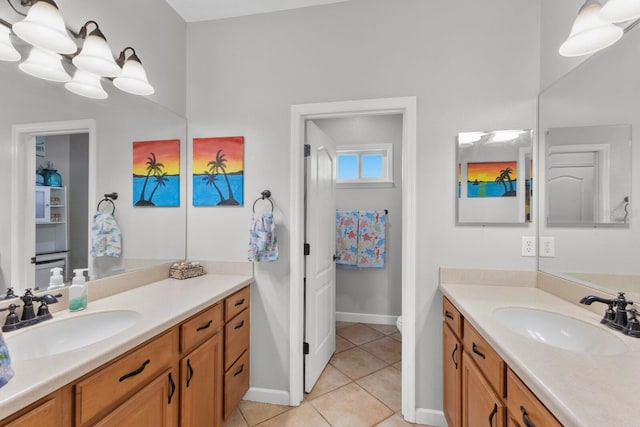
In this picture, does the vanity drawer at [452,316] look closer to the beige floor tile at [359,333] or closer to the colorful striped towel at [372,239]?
the beige floor tile at [359,333]

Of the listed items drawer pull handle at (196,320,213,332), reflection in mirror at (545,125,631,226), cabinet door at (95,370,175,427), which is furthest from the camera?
drawer pull handle at (196,320,213,332)

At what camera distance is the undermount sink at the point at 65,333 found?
1008mm

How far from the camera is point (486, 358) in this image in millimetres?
1162

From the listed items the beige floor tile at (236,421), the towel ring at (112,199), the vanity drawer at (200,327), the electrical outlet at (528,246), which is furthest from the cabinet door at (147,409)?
the electrical outlet at (528,246)

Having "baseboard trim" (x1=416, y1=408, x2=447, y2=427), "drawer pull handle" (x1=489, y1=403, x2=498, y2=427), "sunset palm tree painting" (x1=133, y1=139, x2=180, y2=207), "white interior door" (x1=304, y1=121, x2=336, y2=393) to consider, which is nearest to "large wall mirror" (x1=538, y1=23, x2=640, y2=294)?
"drawer pull handle" (x1=489, y1=403, x2=498, y2=427)

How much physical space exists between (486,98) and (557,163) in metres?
0.56

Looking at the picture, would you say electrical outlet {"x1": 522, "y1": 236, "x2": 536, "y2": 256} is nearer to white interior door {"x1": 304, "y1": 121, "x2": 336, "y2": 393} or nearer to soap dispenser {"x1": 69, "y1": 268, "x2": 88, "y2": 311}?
white interior door {"x1": 304, "y1": 121, "x2": 336, "y2": 393}

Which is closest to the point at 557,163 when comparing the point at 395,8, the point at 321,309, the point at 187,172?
the point at 395,8

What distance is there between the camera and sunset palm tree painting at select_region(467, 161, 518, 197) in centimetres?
179

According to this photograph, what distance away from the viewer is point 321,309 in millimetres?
2383

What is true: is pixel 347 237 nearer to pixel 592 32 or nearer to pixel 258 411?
pixel 258 411

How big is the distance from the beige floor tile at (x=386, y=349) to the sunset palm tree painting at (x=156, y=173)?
2203 mm

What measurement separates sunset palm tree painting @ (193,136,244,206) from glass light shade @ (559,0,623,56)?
1.85 meters

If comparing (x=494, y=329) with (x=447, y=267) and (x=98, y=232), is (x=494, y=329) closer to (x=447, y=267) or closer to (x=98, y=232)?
(x=447, y=267)
